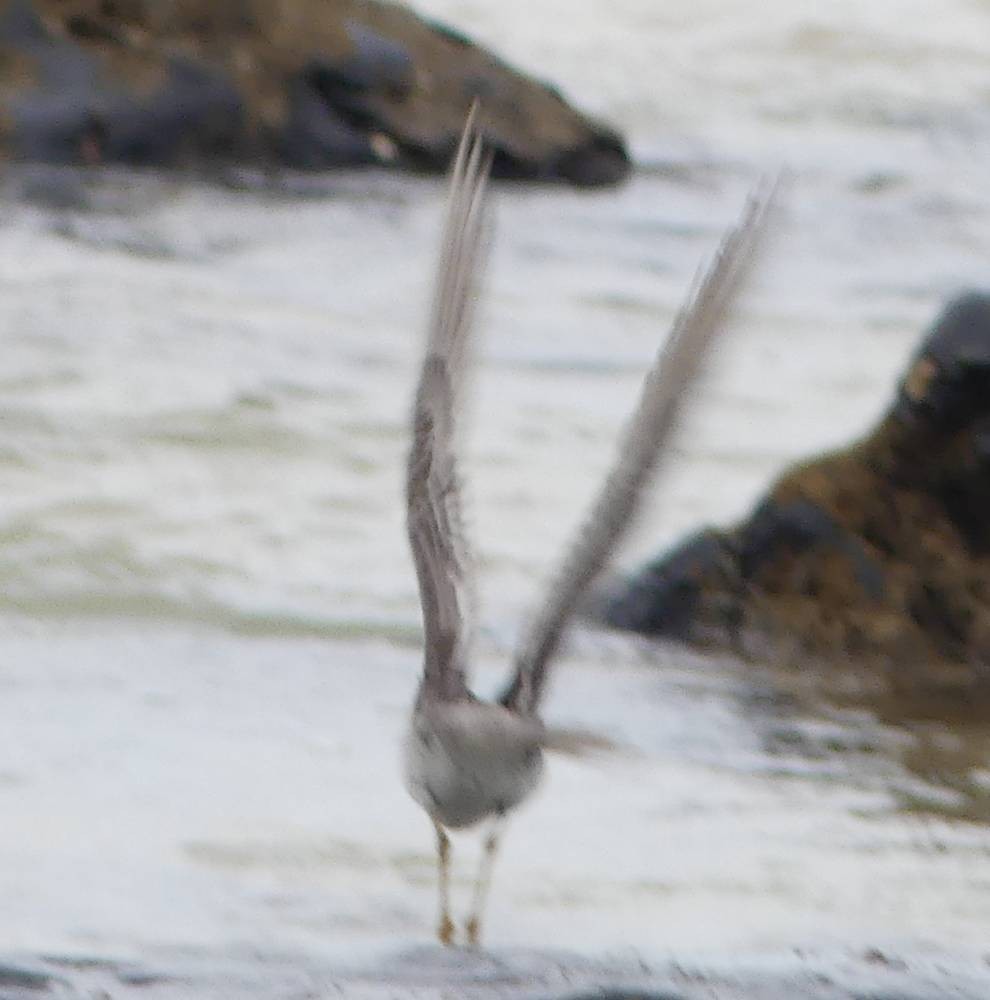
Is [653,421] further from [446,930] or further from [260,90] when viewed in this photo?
[260,90]

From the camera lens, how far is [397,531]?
9.68m

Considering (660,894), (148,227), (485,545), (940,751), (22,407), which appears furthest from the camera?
(148,227)

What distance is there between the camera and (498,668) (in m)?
8.06

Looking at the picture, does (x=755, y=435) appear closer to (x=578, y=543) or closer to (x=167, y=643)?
(x=167, y=643)

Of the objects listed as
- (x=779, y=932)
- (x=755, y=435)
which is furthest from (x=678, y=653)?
(x=755, y=435)

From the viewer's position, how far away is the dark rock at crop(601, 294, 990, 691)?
792 cm

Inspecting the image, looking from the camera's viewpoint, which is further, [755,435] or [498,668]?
[755,435]

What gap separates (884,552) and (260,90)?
7272 mm

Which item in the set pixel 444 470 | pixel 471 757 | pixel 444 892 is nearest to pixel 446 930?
pixel 444 892

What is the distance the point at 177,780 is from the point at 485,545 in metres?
3.01

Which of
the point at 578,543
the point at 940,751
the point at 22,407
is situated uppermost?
the point at 578,543

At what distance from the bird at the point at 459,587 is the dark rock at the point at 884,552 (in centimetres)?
313

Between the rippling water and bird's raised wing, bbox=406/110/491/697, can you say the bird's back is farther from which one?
the rippling water

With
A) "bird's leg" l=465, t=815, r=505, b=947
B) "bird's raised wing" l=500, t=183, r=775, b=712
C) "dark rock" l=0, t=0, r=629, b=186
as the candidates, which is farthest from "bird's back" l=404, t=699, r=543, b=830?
"dark rock" l=0, t=0, r=629, b=186
